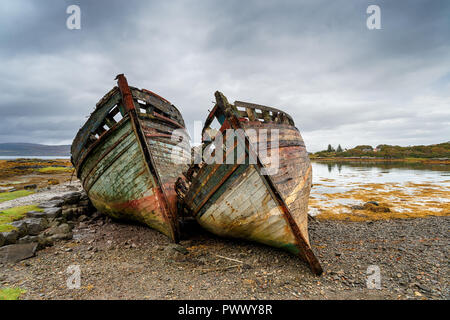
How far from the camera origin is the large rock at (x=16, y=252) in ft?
15.7

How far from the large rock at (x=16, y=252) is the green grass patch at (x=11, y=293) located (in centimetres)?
147

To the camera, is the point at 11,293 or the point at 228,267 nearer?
the point at 11,293

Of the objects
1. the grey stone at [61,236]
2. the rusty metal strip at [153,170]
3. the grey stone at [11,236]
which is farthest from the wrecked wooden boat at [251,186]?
the grey stone at [11,236]

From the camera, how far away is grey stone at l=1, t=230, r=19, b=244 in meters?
5.34

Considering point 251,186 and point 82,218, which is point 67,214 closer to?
point 82,218

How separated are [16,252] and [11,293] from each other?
185cm

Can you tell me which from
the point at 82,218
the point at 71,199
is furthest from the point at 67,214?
the point at 71,199

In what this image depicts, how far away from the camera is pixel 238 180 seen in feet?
15.2

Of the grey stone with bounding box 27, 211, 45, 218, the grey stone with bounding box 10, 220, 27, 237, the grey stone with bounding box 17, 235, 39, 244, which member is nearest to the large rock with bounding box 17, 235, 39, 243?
the grey stone with bounding box 17, 235, 39, 244

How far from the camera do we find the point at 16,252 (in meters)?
5.00

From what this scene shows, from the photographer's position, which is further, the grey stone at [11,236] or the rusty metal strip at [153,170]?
the rusty metal strip at [153,170]

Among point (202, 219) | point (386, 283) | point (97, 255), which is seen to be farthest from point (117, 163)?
point (386, 283)

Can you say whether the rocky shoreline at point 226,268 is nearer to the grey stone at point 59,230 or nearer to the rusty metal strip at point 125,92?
the grey stone at point 59,230
